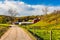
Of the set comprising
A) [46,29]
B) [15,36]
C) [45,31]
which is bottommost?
[46,29]

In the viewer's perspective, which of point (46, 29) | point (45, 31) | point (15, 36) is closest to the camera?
point (15, 36)

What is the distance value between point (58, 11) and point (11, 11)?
40.9m

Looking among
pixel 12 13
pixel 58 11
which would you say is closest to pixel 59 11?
pixel 58 11

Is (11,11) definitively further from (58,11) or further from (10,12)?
(58,11)

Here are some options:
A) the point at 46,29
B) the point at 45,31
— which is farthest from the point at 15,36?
the point at 46,29

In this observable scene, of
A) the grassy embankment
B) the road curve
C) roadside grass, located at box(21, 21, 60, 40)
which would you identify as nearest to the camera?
the road curve

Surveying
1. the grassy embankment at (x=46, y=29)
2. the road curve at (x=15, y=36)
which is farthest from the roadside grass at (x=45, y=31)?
the road curve at (x=15, y=36)

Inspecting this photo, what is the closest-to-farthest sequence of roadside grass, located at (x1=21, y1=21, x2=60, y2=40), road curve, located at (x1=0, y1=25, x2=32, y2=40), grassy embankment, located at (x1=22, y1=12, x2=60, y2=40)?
road curve, located at (x1=0, y1=25, x2=32, y2=40) → roadside grass, located at (x1=21, y1=21, x2=60, y2=40) → grassy embankment, located at (x1=22, y1=12, x2=60, y2=40)

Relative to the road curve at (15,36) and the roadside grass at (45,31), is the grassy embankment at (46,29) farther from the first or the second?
the road curve at (15,36)

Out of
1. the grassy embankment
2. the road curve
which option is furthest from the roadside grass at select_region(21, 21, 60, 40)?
the road curve

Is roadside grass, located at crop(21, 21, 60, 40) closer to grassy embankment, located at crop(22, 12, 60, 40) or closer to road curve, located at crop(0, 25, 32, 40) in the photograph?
grassy embankment, located at crop(22, 12, 60, 40)

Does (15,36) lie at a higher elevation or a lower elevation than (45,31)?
higher

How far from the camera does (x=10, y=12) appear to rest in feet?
603

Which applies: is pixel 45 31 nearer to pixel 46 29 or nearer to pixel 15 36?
pixel 46 29
